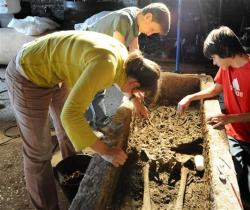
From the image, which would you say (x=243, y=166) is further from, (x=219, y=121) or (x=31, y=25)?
(x=31, y=25)

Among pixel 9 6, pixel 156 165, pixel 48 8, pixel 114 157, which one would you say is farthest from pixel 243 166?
pixel 9 6

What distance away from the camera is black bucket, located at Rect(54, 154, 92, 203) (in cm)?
256

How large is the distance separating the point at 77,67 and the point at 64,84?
805 millimetres

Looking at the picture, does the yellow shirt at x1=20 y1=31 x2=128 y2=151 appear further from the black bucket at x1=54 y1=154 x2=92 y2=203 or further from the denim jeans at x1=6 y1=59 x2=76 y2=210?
the black bucket at x1=54 y1=154 x2=92 y2=203

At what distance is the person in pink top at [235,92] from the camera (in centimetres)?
250

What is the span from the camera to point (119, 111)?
2.96 meters

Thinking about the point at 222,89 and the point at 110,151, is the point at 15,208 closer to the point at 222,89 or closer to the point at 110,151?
the point at 110,151

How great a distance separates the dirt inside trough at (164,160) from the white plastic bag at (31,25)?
11.5ft

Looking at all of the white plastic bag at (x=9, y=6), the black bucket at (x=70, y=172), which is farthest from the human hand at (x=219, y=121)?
the white plastic bag at (x=9, y=6)

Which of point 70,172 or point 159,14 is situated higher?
point 159,14

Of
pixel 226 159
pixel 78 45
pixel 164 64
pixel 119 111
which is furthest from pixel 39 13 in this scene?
pixel 226 159

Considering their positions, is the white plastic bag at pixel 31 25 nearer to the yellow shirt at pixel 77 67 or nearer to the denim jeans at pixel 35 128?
the denim jeans at pixel 35 128

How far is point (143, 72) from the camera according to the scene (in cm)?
191

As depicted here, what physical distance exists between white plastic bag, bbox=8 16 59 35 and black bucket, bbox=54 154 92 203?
4035 mm
